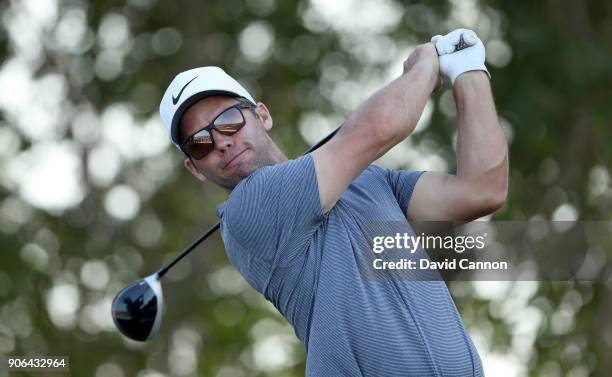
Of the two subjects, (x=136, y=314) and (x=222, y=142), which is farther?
(x=136, y=314)

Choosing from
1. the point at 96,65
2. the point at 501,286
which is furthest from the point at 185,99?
the point at 96,65

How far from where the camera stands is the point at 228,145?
3559 mm

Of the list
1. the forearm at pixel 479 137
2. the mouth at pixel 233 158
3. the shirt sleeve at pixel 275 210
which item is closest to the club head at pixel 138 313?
the mouth at pixel 233 158

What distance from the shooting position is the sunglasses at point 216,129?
141 inches

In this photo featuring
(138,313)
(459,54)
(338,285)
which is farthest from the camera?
(138,313)

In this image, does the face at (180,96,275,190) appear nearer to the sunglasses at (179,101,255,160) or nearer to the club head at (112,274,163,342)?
the sunglasses at (179,101,255,160)

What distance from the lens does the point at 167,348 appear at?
1237cm

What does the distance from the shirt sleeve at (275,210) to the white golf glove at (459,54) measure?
1.56 feet

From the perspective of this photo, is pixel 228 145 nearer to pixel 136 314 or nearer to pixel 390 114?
pixel 390 114

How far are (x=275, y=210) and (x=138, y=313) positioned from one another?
118cm

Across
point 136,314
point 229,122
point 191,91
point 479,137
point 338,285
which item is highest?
point 191,91

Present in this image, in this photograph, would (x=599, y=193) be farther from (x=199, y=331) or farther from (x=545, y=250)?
(x=199, y=331)

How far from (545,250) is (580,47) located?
225 centimetres

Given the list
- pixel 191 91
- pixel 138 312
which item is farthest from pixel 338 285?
pixel 138 312
